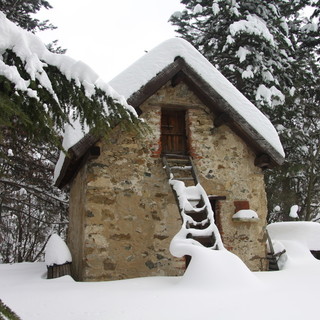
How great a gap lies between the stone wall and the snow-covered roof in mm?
523

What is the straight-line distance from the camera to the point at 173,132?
6.84m

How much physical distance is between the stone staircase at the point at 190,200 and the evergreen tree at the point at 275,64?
5396 millimetres

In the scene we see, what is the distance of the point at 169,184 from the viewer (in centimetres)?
588

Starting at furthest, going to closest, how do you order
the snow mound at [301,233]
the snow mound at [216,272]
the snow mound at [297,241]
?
the snow mound at [301,233] → the snow mound at [297,241] → the snow mound at [216,272]

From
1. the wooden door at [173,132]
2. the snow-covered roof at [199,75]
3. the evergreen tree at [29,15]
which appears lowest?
the wooden door at [173,132]

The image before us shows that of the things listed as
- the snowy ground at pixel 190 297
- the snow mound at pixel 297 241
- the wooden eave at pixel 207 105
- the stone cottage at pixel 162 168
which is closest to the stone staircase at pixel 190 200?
the stone cottage at pixel 162 168

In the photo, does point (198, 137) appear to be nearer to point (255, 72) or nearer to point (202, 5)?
point (255, 72)

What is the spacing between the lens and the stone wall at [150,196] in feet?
18.2

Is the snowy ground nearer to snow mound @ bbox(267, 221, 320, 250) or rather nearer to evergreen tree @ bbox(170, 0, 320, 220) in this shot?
snow mound @ bbox(267, 221, 320, 250)

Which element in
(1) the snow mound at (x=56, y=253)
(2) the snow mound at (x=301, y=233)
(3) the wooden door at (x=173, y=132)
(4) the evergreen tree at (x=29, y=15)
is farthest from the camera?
(4) the evergreen tree at (x=29, y=15)

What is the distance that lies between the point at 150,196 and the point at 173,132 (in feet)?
5.07

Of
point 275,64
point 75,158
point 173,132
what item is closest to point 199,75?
point 173,132

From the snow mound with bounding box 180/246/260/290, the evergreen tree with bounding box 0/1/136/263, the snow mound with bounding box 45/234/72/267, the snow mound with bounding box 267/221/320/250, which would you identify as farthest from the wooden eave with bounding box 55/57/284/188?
the evergreen tree with bounding box 0/1/136/263

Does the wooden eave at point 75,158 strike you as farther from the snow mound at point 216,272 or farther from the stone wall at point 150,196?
the snow mound at point 216,272
